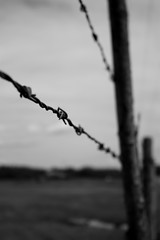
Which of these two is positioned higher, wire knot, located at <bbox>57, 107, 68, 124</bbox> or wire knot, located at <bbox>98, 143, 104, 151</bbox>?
wire knot, located at <bbox>98, 143, 104, 151</bbox>

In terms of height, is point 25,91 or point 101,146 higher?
point 101,146

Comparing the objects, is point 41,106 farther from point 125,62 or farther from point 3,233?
point 3,233

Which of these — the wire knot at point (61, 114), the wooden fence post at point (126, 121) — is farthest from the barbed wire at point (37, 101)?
the wooden fence post at point (126, 121)

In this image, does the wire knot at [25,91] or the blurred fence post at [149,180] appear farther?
the blurred fence post at [149,180]

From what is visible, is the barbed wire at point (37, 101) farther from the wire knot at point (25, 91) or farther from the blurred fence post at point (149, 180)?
the blurred fence post at point (149, 180)

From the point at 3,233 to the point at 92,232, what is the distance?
5418mm

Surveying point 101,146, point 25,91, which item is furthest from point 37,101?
point 101,146

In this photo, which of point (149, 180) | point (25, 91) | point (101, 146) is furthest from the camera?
point (149, 180)

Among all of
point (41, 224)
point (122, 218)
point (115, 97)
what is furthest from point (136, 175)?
point (122, 218)

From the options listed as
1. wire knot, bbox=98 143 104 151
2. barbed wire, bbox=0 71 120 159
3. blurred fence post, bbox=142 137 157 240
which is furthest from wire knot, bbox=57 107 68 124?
blurred fence post, bbox=142 137 157 240

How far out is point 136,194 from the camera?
3.71m

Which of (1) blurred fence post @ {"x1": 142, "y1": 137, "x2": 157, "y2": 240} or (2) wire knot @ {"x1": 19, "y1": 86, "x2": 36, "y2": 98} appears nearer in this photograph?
(2) wire knot @ {"x1": 19, "y1": 86, "x2": 36, "y2": 98}

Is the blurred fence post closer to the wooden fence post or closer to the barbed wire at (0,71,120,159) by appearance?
the wooden fence post

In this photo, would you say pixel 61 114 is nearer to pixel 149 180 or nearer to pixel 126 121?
pixel 126 121
